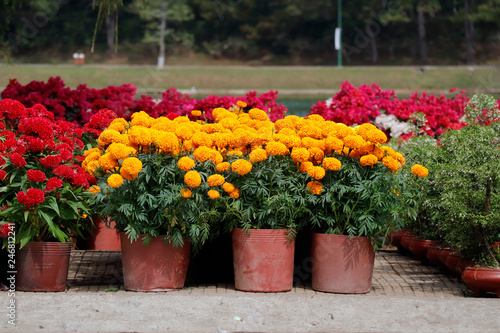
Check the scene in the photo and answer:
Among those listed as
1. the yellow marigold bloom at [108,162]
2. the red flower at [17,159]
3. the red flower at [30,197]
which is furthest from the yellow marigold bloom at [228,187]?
the red flower at [17,159]

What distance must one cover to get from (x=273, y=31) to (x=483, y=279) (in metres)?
43.6

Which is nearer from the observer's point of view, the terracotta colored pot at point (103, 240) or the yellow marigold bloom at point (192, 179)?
the yellow marigold bloom at point (192, 179)

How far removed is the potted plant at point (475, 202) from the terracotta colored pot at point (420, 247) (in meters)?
0.71

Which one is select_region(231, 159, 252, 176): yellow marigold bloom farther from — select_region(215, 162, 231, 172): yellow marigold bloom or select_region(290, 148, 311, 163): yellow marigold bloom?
select_region(290, 148, 311, 163): yellow marigold bloom

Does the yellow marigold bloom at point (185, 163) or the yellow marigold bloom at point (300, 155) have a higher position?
the yellow marigold bloom at point (300, 155)

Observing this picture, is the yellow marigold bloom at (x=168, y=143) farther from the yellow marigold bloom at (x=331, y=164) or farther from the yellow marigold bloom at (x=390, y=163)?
the yellow marigold bloom at (x=390, y=163)

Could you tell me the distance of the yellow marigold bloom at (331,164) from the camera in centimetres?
463

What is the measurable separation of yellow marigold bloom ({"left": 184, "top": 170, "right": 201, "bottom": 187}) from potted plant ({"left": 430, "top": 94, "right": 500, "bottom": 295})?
178 cm

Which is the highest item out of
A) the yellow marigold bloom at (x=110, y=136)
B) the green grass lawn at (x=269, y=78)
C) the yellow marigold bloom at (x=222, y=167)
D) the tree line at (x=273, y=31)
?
the tree line at (x=273, y=31)

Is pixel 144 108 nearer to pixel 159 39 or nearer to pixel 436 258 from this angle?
pixel 436 258

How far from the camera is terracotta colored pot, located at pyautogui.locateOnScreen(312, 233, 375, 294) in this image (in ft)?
16.0

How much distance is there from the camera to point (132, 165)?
4.45 m

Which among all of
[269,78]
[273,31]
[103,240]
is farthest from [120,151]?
[273,31]

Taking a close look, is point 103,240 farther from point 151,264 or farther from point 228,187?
point 228,187
